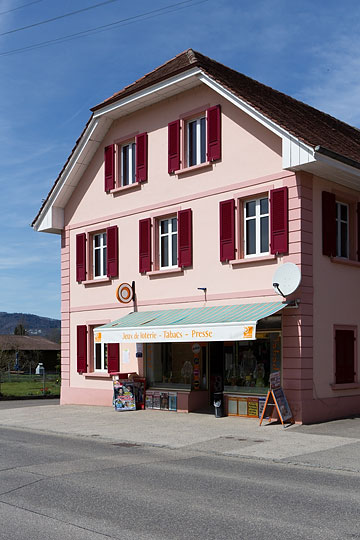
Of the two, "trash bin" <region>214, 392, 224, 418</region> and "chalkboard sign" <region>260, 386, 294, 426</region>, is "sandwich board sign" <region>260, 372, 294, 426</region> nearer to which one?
"chalkboard sign" <region>260, 386, 294, 426</region>

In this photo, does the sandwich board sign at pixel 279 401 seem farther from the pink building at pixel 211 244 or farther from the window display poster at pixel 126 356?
the window display poster at pixel 126 356

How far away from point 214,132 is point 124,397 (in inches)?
326

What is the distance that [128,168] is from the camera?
22.9 metres

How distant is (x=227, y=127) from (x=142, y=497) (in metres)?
12.8

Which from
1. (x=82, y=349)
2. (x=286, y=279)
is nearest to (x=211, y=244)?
(x=286, y=279)

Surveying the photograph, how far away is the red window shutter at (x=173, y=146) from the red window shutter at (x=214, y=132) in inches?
51.6

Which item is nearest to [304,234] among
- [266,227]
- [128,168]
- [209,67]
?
[266,227]

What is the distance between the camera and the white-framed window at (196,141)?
2038cm

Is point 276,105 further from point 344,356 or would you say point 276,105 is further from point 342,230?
point 344,356

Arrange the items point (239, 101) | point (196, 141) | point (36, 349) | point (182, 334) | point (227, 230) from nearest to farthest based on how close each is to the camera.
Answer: point (182, 334), point (239, 101), point (227, 230), point (196, 141), point (36, 349)

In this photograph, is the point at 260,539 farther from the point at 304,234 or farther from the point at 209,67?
the point at 209,67

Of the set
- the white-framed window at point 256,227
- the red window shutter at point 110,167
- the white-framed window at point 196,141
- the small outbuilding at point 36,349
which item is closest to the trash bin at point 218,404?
the white-framed window at point 256,227

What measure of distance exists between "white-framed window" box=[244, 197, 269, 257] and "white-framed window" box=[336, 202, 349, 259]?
6.72 ft

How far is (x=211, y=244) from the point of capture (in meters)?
19.5
